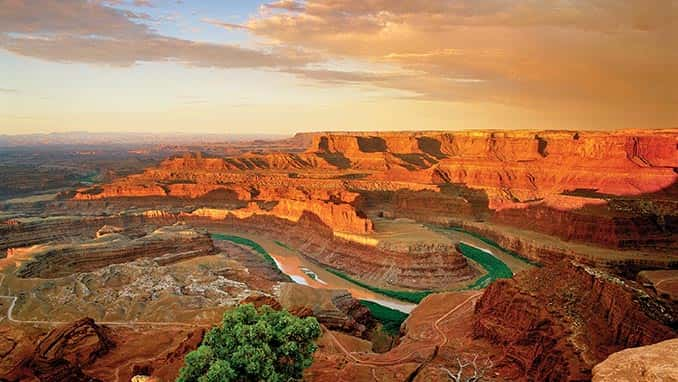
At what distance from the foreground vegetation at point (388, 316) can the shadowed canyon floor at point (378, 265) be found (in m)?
0.28

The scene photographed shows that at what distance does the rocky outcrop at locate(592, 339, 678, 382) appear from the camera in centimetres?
1177

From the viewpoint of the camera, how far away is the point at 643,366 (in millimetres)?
12328

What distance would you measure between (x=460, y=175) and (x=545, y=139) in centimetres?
4747

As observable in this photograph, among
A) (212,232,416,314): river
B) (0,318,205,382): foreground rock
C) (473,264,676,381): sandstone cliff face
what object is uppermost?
(473,264,676,381): sandstone cliff face

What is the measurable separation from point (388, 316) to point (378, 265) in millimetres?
11962

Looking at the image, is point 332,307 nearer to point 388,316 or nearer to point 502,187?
point 388,316

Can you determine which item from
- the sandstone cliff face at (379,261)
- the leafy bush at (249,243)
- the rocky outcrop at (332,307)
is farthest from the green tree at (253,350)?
the leafy bush at (249,243)

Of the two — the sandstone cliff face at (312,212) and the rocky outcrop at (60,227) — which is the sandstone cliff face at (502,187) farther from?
the rocky outcrop at (60,227)

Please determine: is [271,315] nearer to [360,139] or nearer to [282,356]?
[282,356]

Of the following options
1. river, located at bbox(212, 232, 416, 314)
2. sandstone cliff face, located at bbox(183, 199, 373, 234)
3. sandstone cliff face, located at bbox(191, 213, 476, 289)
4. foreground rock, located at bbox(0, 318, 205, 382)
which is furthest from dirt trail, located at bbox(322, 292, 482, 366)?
sandstone cliff face, located at bbox(183, 199, 373, 234)

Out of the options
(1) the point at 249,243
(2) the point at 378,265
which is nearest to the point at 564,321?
(2) the point at 378,265

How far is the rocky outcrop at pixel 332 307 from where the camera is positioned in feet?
124

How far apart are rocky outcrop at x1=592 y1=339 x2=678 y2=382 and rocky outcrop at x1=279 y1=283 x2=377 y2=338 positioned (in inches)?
997

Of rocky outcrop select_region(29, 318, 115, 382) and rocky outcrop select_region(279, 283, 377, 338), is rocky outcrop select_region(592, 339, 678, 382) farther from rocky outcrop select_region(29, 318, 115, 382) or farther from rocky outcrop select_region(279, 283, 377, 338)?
rocky outcrop select_region(279, 283, 377, 338)
